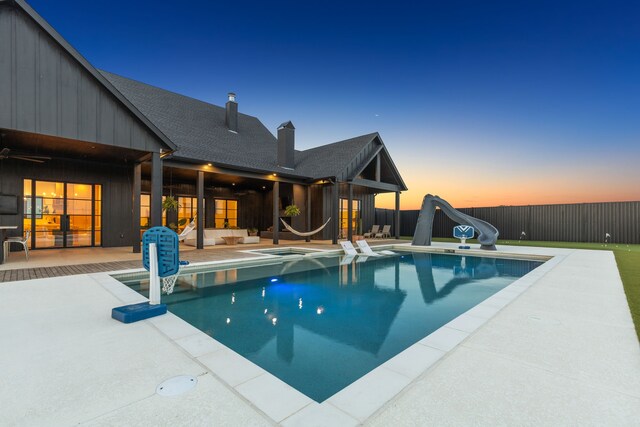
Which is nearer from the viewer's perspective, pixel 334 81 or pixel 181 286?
pixel 181 286

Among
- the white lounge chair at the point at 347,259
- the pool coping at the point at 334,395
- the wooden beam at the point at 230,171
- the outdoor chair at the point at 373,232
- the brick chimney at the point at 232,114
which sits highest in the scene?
the brick chimney at the point at 232,114

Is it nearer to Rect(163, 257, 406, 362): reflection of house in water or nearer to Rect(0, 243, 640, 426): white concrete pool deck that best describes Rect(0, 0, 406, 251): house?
Rect(163, 257, 406, 362): reflection of house in water

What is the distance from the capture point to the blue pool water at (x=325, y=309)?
265cm

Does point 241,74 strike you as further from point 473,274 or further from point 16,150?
point 473,274

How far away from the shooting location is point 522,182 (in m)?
17.3

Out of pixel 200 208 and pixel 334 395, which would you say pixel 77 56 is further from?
pixel 334 395

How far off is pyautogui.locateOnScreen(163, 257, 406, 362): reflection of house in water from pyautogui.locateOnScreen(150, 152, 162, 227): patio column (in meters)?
2.61

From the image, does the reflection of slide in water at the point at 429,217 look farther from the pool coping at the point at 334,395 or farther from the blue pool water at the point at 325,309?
the pool coping at the point at 334,395

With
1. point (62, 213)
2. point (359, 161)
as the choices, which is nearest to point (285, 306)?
point (62, 213)

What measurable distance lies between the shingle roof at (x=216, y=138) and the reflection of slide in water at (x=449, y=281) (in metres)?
5.76

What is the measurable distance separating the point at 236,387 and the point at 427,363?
54.5 inches

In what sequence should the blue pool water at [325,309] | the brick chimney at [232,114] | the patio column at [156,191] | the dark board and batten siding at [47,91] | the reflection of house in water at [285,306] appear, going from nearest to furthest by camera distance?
the blue pool water at [325,309] → the reflection of house in water at [285,306] → the dark board and batten siding at [47,91] → the patio column at [156,191] → the brick chimney at [232,114]

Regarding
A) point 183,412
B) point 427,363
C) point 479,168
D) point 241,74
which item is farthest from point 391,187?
point 183,412

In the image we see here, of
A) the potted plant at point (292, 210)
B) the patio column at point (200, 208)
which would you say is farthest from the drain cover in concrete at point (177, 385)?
the potted plant at point (292, 210)
